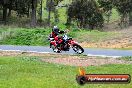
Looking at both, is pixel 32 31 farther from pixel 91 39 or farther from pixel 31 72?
pixel 31 72

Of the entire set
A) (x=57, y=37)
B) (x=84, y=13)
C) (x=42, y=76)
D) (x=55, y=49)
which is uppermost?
(x=42, y=76)

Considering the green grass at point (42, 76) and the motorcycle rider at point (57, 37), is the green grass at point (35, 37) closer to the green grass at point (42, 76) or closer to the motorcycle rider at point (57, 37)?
the motorcycle rider at point (57, 37)

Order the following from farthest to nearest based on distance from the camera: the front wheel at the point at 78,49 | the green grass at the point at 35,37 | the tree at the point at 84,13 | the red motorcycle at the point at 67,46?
the tree at the point at 84,13 → the green grass at the point at 35,37 → the red motorcycle at the point at 67,46 → the front wheel at the point at 78,49

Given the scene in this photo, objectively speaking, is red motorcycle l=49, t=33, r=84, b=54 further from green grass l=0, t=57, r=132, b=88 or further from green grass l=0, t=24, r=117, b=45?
green grass l=0, t=24, r=117, b=45

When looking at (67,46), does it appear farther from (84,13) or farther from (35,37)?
(84,13)

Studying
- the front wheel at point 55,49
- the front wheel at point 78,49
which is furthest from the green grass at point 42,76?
the front wheel at point 55,49

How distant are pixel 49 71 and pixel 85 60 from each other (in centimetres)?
574

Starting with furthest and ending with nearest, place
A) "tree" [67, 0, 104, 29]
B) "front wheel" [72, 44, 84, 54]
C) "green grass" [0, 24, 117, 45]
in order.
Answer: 1. "tree" [67, 0, 104, 29]
2. "green grass" [0, 24, 117, 45]
3. "front wheel" [72, 44, 84, 54]

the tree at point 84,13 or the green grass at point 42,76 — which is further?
the tree at point 84,13

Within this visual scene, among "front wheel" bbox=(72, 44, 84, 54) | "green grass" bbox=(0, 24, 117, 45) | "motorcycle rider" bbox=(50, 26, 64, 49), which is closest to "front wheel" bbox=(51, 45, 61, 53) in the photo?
"motorcycle rider" bbox=(50, 26, 64, 49)

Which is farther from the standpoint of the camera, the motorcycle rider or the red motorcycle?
the motorcycle rider

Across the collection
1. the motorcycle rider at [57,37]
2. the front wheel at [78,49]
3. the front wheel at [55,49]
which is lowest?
the front wheel at [55,49]

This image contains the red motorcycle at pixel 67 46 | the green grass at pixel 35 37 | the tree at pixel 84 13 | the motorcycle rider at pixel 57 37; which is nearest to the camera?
the red motorcycle at pixel 67 46

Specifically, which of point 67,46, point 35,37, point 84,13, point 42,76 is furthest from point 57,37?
point 84,13
